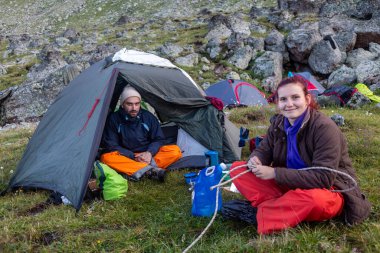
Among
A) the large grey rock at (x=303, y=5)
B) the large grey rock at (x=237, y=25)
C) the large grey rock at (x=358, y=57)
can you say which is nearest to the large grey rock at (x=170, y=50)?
the large grey rock at (x=237, y=25)

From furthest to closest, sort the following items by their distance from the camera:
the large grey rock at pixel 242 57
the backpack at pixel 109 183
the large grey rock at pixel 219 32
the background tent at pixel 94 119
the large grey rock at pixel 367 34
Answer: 1. the large grey rock at pixel 219 32
2. the large grey rock at pixel 242 57
3. the large grey rock at pixel 367 34
4. the background tent at pixel 94 119
5. the backpack at pixel 109 183

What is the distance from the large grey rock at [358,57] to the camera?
19.2 meters

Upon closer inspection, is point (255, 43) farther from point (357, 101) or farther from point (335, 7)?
point (335, 7)

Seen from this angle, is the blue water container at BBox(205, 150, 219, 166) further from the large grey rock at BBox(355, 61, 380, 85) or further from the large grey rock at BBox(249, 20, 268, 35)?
the large grey rock at BBox(249, 20, 268, 35)

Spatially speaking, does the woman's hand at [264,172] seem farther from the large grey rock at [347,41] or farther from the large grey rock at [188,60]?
the large grey rock at [347,41]

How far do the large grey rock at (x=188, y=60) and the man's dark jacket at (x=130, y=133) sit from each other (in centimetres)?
1455

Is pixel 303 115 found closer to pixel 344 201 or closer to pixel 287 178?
pixel 287 178

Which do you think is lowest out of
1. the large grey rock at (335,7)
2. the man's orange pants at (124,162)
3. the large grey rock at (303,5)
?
the man's orange pants at (124,162)

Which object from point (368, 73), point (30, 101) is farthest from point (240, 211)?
point (30, 101)

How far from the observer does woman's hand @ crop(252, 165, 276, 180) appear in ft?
13.6

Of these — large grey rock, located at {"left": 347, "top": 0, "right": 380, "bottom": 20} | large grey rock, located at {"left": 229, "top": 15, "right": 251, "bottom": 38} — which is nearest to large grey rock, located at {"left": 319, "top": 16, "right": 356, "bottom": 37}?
large grey rock, located at {"left": 347, "top": 0, "right": 380, "bottom": 20}

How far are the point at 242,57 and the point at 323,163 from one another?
17865 mm

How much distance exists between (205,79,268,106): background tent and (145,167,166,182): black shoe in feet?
27.7

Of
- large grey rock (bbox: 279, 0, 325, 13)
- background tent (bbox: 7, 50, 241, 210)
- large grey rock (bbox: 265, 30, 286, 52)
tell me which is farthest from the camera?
large grey rock (bbox: 279, 0, 325, 13)
